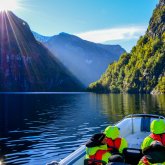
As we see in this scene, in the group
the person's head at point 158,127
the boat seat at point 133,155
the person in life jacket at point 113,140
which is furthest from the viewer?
the boat seat at point 133,155

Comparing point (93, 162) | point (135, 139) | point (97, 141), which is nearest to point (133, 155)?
point (93, 162)

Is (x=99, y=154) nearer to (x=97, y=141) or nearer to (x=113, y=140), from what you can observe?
(x=97, y=141)

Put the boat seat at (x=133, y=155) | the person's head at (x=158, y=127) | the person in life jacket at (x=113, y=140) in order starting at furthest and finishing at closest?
the boat seat at (x=133, y=155) < the person in life jacket at (x=113, y=140) < the person's head at (x=158, y=127)

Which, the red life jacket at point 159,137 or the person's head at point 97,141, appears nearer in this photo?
the person's head at point 97,141

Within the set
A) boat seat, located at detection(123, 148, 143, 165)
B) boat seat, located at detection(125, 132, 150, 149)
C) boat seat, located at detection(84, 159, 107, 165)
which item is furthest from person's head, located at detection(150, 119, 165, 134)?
boat seat, located at detection(125, 132, 150, 149)

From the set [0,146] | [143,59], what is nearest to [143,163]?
[0,146]

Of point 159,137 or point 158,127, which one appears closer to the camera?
point 158,127

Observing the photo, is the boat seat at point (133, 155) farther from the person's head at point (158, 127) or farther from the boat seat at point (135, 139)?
the boat seat at point (135, 139)

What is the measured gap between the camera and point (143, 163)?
9797 mm

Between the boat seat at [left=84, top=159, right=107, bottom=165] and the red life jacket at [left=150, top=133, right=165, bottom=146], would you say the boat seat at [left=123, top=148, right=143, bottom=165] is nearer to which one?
the red life jacket at [left=150, top=133, right=165, bottom=146]

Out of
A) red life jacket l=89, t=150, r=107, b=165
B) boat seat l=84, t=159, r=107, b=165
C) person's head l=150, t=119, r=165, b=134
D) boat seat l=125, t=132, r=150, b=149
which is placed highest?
person's head l=150, t=119, r=165, b=134

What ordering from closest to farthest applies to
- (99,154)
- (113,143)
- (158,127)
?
(99,154), (158,127), (113,143)

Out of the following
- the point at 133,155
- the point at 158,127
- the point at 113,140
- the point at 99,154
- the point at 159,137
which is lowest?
the point at 133,155

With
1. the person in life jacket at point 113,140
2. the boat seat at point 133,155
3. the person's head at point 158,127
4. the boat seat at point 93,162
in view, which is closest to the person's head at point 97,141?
the person in life jacket at point 113,140
